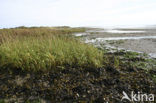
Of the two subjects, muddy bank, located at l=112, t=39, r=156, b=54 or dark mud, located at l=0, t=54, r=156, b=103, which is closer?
dark mud, located at l=0, t=54, r=156, b=103

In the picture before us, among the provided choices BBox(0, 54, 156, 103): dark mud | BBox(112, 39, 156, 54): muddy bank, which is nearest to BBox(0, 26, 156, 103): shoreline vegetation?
BBox(0, 54, 156, 103): dark mud

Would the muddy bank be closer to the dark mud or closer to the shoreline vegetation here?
the shoreline vegetation

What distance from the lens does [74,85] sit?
3.43 meters

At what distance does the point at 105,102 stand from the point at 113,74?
5.28ft

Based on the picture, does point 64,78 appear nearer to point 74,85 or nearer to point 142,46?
point 74,85

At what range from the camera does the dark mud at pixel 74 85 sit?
2.98 metres

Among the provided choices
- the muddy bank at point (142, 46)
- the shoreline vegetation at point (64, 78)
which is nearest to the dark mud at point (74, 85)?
the shoreline vegetation at point (64, 78)

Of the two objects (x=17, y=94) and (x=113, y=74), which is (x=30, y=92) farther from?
(x=113, y=74)

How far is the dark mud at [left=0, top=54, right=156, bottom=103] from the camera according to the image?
117 inches

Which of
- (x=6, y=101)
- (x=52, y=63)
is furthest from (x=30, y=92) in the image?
(x=52, y=63)

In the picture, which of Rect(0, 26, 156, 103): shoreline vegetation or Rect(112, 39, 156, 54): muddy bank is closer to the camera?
Rect(0, 26, 156, 103): shoreline vegetation

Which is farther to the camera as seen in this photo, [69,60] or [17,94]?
[69,60]

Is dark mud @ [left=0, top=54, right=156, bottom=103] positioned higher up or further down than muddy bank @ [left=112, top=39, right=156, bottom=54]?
further down

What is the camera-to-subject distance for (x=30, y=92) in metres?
3.20
